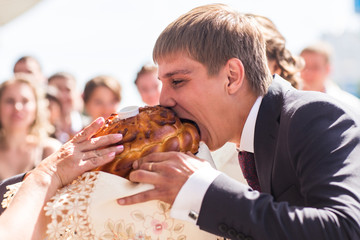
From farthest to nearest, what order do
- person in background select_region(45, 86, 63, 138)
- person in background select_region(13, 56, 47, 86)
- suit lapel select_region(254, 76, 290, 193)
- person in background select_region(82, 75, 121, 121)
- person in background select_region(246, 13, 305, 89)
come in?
person in background select_region(13, 56, 47, 86) → person in background select_region(45, 86, 63, 138) → person in background select_region(82, 75, 121, 121) → person in background select_region(246, 13, 305, 89) → suit lapel select_region(254, 76, 290, 193)

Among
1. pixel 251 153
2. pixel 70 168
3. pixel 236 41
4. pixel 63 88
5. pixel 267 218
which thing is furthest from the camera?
pixel 63 88

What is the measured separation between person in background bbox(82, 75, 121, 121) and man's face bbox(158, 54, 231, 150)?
4835mm

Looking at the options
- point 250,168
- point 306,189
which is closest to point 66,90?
point 250,168

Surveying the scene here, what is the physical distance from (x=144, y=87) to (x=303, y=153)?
524 centimetres

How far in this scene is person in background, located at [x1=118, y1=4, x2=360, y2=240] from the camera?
1787 millimetres

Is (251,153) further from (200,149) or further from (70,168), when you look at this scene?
(70,168)

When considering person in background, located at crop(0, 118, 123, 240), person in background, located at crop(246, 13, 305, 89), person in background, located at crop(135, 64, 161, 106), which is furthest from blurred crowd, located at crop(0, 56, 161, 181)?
person in background, located at crop(0, 118, 123, 240)

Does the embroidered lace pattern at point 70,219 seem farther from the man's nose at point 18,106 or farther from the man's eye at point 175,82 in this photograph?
the man's nose at point 18,106

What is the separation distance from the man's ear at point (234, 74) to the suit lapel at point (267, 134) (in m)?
0.16

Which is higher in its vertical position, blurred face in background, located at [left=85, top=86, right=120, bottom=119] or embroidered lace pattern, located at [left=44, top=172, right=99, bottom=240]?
embroidered lace pattern, located at [left=44, top=172, right=99, bottom=240]

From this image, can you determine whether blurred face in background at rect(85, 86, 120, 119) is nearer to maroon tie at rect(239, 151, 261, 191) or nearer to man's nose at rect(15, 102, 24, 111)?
man's nose at rect(15, 102, 24, 111)

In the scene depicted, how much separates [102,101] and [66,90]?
5.42 feet

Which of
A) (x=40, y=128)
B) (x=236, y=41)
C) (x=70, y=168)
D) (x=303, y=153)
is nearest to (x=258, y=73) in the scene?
(x=236, y=41)

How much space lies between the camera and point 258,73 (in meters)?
2.53
